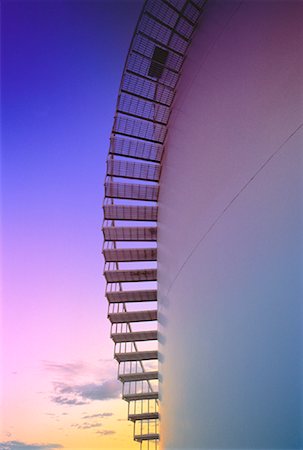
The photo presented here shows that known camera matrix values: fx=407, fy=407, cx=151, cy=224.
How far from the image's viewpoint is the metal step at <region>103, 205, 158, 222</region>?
18.0m

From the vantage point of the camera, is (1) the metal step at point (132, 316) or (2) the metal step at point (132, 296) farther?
(1) the metal step at point (132, 316)

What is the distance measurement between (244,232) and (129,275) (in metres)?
14.3

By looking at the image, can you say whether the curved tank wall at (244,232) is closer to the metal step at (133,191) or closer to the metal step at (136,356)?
the metal step at (133,191)

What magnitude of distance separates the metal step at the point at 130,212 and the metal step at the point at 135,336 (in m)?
6.73

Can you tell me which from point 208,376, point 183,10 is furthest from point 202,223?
point 183,10

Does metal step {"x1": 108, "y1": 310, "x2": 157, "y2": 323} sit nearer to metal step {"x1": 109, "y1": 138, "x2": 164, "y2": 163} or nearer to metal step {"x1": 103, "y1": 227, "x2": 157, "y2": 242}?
metal step {"x1": 103, "y1": 227, "x2": 157, "y2": 242}

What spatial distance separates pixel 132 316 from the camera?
21062mm

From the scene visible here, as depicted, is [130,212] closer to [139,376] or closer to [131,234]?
[131,234]

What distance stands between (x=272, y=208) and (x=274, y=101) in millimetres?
1468

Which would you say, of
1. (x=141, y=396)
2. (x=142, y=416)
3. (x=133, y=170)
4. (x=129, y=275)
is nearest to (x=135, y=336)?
(x=141, y=396)

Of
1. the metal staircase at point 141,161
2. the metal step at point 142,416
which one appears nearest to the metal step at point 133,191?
the metal staircase at point 141,161

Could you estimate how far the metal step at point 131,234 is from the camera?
1853 cm

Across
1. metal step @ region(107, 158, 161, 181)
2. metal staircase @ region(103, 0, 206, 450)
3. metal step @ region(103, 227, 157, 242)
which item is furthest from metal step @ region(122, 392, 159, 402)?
metal step @ region(107, 158, 161, 181)

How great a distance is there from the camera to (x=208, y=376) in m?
7.67
